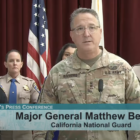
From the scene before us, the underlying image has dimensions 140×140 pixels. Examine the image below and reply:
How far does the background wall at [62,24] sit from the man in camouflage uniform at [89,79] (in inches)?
145

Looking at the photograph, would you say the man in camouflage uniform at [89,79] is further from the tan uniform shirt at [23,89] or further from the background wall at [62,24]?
the background wall at [62,24]

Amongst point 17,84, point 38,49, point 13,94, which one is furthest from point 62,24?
point 13,94

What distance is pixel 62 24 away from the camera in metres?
5.54

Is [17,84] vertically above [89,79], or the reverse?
[17,84]

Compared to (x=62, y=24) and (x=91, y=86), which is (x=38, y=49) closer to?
(x=62, y=24)

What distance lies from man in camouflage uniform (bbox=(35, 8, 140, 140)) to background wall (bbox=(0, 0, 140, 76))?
3.67m

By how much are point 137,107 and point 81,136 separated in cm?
38

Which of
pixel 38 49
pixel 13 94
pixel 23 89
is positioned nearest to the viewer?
pixel 13 94

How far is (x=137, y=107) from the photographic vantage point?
1.57 meters

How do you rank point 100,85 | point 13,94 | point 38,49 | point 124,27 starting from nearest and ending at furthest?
point 100,85 → point 13,94 → point 38,49 → point 124,27

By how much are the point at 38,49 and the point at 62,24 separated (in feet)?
3.41

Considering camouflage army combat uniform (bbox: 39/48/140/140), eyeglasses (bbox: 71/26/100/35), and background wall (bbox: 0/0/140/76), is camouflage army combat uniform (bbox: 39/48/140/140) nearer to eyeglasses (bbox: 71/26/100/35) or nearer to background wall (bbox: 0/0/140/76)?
eyeglasses (bbox: 71/26/100/35)

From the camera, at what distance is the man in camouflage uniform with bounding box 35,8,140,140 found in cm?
165

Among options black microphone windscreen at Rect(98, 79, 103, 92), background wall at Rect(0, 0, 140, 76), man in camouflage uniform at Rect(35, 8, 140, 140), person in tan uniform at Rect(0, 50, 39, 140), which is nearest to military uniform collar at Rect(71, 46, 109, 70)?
man in camouflage uniform at Rect(35, 8, 140, 140)
